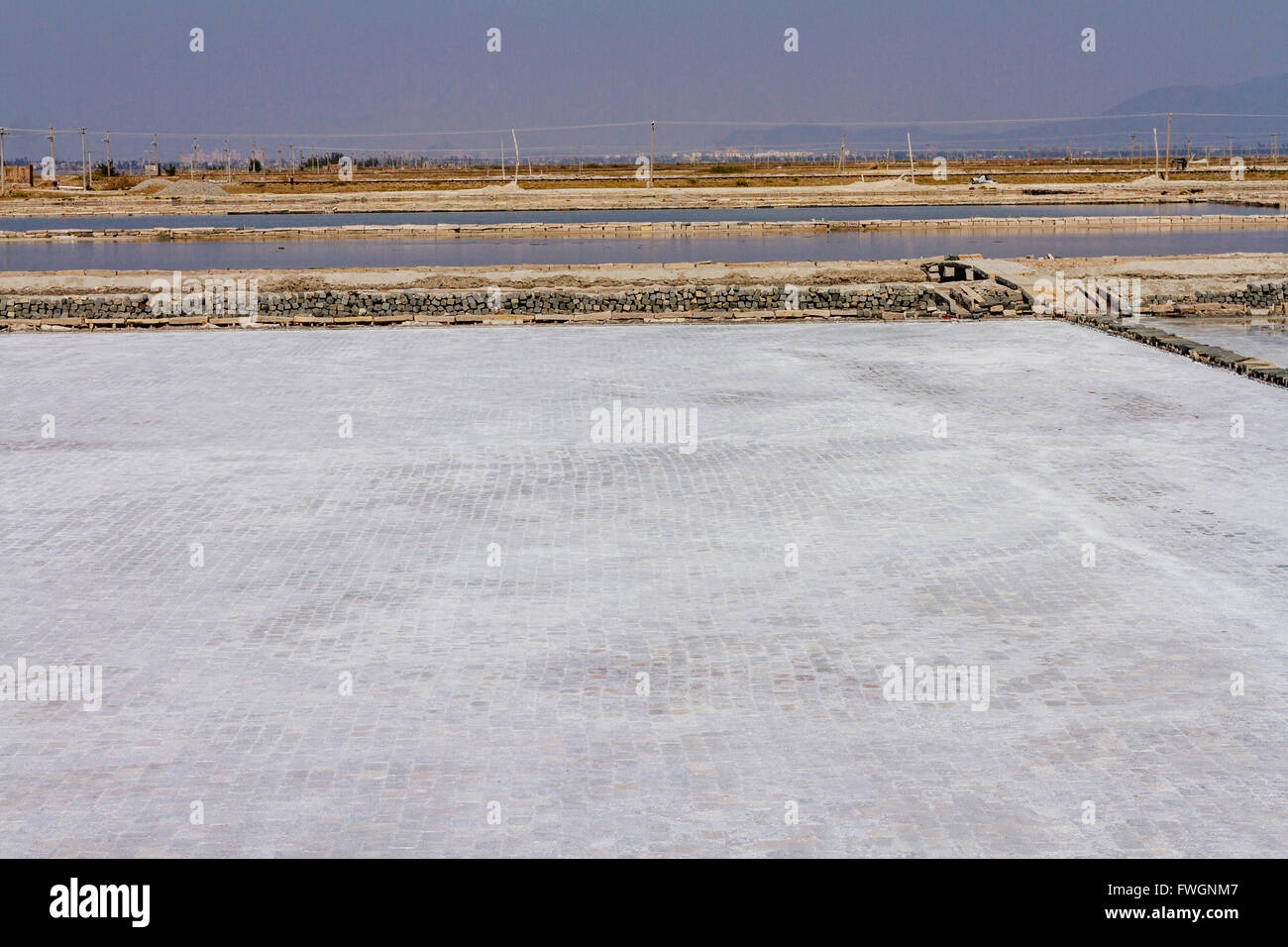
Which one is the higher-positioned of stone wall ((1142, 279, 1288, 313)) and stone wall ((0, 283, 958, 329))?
stone wall ((0, 283, 958, 329))

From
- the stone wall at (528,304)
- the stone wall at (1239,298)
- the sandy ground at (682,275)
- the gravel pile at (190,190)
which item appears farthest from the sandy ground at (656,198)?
the stone wall at (1239,298)

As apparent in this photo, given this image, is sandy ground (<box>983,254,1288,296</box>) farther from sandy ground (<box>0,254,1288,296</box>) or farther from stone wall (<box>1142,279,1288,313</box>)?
stone wall (<box>1142,279,1288,313</box>)

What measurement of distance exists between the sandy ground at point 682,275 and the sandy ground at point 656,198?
130 feet

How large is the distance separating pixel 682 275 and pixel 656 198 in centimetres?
4648

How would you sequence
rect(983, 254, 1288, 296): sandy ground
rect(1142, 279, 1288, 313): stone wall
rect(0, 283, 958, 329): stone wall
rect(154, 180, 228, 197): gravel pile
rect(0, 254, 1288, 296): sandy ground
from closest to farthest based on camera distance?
rect(0, 283, 958, 329): stone wall < rect(1142, 279, 1288, 313): stone wall < rect(983, 254, 1288, 296): sandy ground < rect(0, 254, 1288, 296): sandy ground < rect(154, 180, 228, 197): gravel pile

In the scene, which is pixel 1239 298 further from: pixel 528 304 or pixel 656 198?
pixel 656 198

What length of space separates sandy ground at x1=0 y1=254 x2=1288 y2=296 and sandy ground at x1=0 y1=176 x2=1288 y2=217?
130ft

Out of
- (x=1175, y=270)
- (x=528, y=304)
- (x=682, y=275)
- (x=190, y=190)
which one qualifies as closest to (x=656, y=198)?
(x=190, y=190)

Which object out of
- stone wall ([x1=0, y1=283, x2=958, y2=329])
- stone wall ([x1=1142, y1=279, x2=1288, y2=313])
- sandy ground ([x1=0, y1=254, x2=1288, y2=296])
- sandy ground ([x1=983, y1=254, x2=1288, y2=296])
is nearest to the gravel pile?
sandy ground ([x1=0, y1=254, x2=1288, y2=296])

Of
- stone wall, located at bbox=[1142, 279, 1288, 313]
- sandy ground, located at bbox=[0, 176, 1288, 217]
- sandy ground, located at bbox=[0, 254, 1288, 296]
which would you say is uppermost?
sandy ground, located at bbox=[0, 176, 1288, 217]

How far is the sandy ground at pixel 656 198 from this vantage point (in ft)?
230

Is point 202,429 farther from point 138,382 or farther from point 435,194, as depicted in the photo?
point 435,194

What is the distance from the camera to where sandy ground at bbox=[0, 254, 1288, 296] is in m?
27.0
